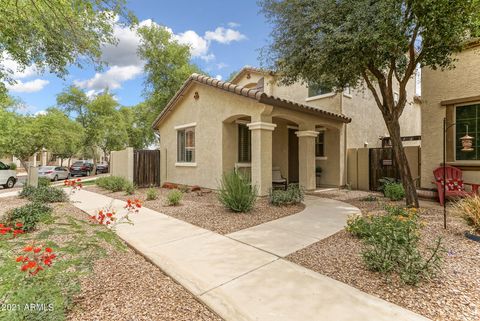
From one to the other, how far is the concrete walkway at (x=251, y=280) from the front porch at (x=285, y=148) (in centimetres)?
372

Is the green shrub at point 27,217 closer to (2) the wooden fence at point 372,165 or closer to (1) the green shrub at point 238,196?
(1) the green shrub at point 238,196

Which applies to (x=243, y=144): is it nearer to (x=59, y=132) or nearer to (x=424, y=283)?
(x=424, y=283)

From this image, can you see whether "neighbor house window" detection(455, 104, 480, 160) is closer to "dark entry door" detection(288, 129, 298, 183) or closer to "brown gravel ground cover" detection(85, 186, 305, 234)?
"brown gravel ground cover" detection(85, 186, 305, 234)

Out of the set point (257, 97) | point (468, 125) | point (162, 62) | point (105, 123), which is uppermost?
point (162, 62)

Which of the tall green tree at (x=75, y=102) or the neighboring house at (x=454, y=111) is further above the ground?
the tall green tree at (x=75, y=102)

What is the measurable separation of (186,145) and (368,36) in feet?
28.5

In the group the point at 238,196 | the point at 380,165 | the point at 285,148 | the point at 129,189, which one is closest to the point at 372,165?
the point at 380,165

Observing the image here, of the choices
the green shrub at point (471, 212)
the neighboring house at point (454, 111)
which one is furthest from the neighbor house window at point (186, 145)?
the green shrub at point (471, 212)

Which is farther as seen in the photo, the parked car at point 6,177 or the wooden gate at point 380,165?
the parked car at point 6,177

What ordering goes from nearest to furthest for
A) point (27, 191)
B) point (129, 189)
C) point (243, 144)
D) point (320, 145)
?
point (27, 191) < point (243, 144) < point (129, 189) < point (320, 145)

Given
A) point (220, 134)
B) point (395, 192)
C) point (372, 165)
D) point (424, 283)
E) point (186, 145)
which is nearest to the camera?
point (424, 283)

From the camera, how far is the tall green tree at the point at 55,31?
215 inches

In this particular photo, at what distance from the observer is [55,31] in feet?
21.6

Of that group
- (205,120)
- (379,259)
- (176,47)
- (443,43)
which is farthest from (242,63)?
(379,259)
